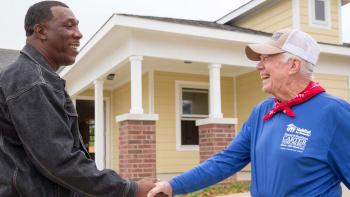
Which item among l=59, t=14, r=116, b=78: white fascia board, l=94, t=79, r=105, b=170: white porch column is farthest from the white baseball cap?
l=94, t=79, r=105, b=170: white porch column

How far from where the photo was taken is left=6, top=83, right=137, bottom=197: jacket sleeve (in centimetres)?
214

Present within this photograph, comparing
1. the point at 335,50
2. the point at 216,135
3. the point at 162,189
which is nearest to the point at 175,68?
the point at 216,135

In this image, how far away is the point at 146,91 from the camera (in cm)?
1246

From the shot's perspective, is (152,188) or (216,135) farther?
(216,135)

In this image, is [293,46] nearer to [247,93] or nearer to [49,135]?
[49,135]

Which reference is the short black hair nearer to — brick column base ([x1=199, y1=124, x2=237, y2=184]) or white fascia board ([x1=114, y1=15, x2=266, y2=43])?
white fascia board ([x1=114, y1=15, x2=266, y2=43])

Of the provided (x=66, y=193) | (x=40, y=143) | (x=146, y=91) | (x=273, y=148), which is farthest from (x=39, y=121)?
(x=146, y=91)

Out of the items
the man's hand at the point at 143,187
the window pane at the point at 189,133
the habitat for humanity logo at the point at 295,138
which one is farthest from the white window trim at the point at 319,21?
the man's hand at the point at 143,187

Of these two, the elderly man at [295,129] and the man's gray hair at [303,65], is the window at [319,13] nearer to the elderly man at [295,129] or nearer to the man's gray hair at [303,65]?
the elderly man at [295,129]

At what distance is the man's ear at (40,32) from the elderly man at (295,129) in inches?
45.7

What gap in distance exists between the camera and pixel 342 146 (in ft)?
8.34

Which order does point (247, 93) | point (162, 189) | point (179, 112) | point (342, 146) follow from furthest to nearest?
point (247, 93), point (179, 112), point (162, 189), point (342, 146)

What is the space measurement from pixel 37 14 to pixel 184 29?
7894 millimetres

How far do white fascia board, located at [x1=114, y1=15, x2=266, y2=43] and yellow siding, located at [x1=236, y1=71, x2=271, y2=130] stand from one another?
2.03 meters
